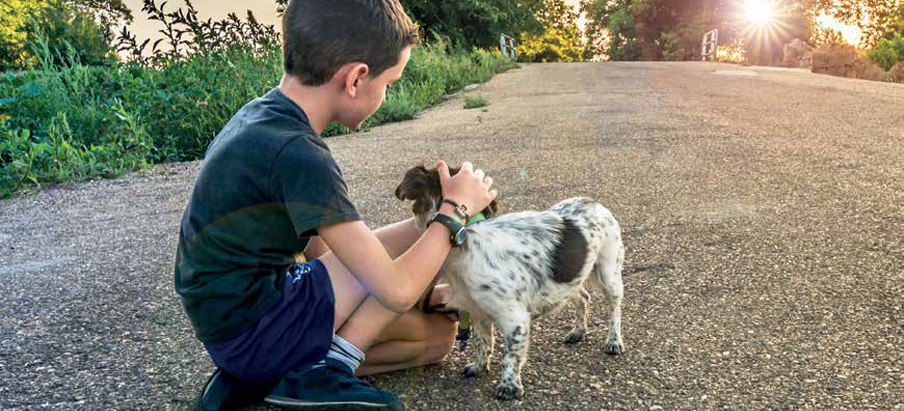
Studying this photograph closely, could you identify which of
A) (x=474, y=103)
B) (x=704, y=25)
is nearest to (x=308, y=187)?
(x=474, y=103)

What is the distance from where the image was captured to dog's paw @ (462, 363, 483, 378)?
2824mm

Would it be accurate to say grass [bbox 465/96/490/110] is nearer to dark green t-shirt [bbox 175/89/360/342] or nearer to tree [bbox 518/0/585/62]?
dark green t-shirt [bbox 175/89/360/342]

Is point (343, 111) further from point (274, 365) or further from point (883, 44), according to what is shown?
point (883, 44)

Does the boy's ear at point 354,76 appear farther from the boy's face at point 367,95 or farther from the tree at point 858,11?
the tree at point 858,11

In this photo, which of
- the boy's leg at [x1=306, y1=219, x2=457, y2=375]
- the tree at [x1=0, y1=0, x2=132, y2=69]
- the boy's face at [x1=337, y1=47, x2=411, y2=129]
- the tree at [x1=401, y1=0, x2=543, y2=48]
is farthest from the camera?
the tree at [x1=401, y1=0, x2=543, y2=48]

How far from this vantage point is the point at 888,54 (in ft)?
57.8

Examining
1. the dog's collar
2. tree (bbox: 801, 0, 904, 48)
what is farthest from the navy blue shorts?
tree (bbox: 801, 0, 904, 48)

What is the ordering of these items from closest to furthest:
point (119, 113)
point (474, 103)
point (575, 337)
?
point (575, 337) < point (119, 113) < point (474, 103)

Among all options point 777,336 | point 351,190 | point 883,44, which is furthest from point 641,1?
point 777,336

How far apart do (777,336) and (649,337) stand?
0.54m

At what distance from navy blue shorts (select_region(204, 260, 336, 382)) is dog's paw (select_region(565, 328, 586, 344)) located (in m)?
1.20

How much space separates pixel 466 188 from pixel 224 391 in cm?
114

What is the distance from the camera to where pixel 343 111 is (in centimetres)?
228

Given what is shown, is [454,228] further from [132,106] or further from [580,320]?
[132,106]
